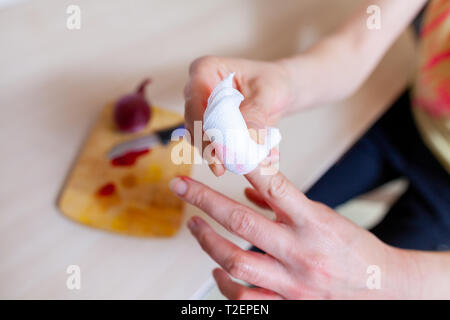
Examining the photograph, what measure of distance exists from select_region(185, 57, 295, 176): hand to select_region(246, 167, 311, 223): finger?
1.4 inches

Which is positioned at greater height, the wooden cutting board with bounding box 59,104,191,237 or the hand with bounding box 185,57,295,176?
the hand with bounding box 185,57,295,176

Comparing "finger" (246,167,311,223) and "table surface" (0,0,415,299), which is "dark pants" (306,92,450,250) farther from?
"finger" (246,167,311,223)

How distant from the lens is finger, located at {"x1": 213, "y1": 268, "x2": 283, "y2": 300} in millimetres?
420

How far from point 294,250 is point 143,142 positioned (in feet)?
0.81

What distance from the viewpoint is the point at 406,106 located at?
2.04 ft

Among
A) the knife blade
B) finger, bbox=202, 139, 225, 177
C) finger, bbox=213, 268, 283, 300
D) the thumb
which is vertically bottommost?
finger, bbox=213, 268, 283, 300

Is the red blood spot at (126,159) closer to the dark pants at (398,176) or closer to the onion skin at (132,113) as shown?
the onion skin at (132,113)

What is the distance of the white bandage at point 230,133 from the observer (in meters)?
0.29

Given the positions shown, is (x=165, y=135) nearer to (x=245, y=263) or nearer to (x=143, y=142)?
(x=143, y=142)

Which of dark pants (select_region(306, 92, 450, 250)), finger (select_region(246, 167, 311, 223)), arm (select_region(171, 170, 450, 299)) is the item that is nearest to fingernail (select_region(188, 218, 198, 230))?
arm (select_region(171, 170, 450, 299))

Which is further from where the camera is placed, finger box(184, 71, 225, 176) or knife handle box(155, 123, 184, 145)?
knife handle box(155, 123, 184, 145)

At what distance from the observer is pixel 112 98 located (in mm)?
578

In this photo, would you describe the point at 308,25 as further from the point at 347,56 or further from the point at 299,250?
the point at 299,250
